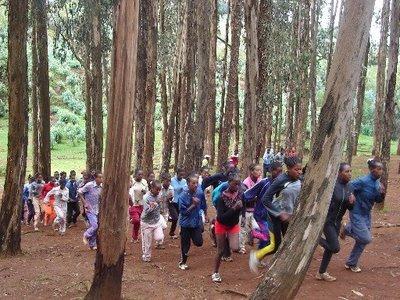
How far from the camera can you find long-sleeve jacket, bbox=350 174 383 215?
7.52 m

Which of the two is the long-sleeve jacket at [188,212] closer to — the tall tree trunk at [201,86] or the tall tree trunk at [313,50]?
the tall tree trunk at [201,86]

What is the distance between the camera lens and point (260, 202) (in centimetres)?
819

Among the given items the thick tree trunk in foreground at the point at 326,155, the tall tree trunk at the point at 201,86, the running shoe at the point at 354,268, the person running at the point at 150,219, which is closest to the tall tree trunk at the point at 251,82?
the tall tree trunk at the point at 201,86

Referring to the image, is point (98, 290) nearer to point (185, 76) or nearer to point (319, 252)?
point (319, 252)

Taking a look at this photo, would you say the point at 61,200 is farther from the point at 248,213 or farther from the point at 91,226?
the point at 248,213

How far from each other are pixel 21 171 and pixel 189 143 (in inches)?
216

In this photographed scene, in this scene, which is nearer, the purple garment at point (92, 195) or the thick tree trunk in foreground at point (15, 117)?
the thick tree trunk in foreground at point (15, 117)

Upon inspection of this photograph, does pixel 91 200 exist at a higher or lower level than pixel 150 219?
higher

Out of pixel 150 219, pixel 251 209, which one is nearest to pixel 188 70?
pixel 150 219

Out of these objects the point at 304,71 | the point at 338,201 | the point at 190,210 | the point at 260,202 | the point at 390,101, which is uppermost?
the point at 304,71

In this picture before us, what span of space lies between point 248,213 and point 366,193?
2316 millimetres

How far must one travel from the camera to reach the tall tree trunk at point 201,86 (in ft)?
41.7

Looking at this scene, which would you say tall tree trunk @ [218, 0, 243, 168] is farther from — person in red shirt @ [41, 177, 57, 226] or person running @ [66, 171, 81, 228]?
person in red shirt @ [41, 177, 57, 226]

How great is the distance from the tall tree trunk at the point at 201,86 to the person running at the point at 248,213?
386 cm
